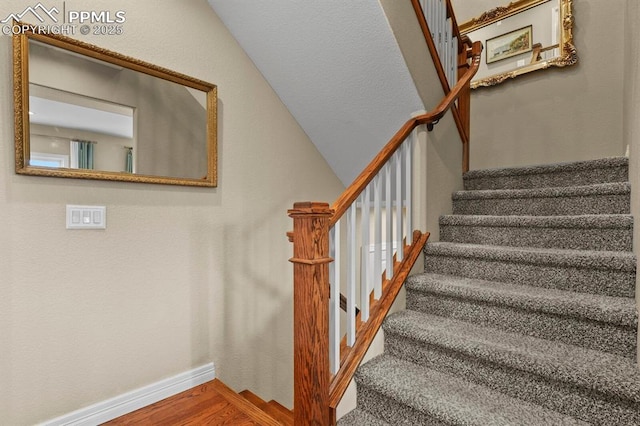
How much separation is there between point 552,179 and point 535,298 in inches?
47.9

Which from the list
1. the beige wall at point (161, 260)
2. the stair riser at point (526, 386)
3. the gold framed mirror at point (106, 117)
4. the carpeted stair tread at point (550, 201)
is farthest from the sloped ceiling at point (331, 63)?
the stair riser at point (526, 386)

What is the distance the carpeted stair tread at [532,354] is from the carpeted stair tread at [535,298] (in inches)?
5.4

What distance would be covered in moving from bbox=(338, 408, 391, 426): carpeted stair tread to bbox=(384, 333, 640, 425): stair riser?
32cm

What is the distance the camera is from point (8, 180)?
144 centimetres

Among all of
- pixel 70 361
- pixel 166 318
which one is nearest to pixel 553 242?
pixel 166 318

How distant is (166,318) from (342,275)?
5.41 feet

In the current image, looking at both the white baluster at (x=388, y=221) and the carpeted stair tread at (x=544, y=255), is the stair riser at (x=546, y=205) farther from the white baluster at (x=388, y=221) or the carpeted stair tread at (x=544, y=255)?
the white baluster at (x=388, y=221)

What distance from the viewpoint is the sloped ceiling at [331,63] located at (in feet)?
6.29

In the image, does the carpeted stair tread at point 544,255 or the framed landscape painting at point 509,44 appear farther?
the framed landscape painting at point 509,44

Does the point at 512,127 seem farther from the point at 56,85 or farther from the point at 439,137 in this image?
the point at 56,85

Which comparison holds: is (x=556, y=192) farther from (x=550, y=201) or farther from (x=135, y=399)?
(x=135, y=399)

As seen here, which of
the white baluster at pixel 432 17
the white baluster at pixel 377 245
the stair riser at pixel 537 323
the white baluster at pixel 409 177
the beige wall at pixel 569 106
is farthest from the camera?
the beige wall at pixel 569 106

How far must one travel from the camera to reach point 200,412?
169 centimetres

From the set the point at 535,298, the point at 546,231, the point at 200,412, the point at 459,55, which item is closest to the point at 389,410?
the point at 535,298
